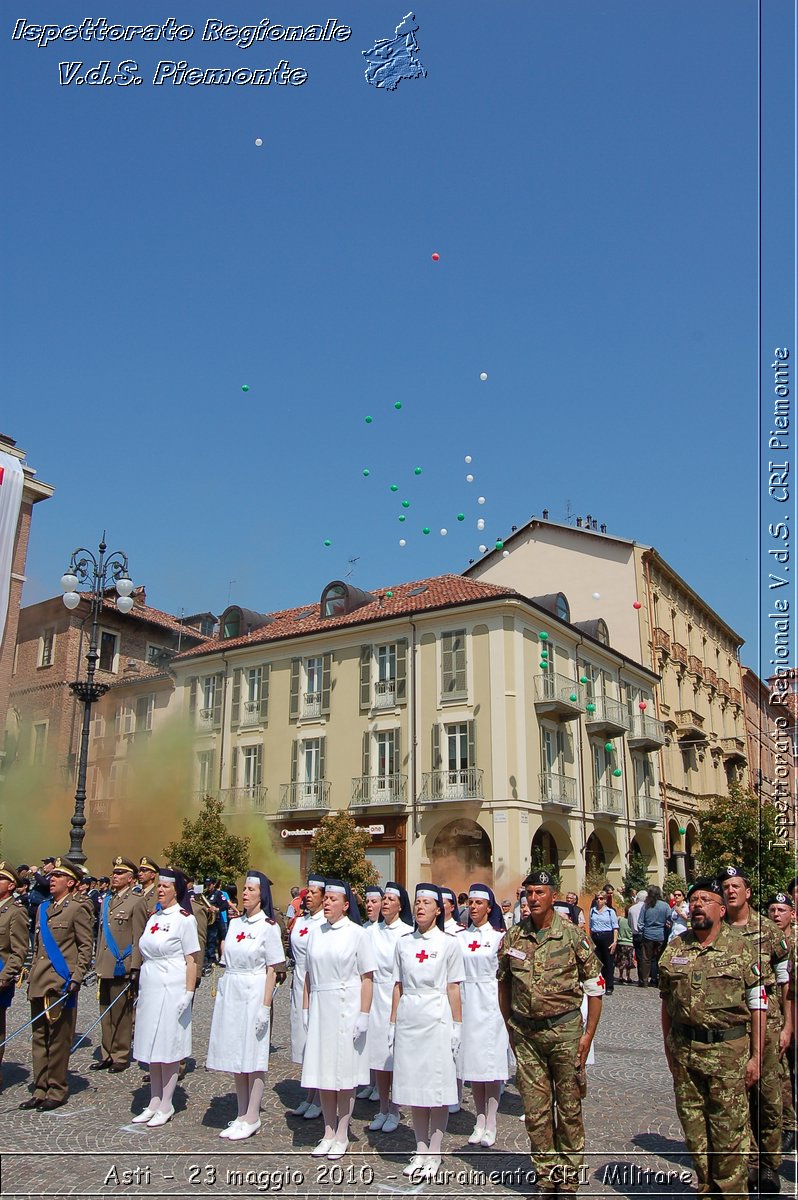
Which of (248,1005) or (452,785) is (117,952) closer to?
(248,1005)

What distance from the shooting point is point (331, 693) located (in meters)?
35.2

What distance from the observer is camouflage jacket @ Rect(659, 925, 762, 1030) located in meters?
5.41

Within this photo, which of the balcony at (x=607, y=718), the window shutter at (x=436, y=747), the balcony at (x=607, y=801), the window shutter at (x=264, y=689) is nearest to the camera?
the window shutter at (x=436, y=747)

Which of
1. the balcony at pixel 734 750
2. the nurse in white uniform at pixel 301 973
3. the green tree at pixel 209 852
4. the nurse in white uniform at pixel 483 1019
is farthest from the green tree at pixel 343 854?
the balcony at pixel 734 750

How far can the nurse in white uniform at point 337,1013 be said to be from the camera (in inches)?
268

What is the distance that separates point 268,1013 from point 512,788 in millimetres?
23500

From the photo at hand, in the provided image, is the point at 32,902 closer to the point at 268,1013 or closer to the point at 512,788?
the point at 268,1013

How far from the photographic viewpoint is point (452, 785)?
30844 mm

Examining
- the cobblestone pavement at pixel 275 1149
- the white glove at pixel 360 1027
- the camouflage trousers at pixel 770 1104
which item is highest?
the white glove at pixel 360 1027

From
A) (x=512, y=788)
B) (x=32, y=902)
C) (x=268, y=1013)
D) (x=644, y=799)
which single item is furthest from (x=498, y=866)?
(x=268, y=1013)

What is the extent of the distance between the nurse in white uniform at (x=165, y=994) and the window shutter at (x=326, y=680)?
2685 cm

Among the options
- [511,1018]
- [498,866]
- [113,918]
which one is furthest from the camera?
[498,866]

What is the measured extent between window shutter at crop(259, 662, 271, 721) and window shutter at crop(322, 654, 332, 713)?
2.86 meters

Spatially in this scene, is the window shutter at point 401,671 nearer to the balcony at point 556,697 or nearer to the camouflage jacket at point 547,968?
the balcony at point 556,697
